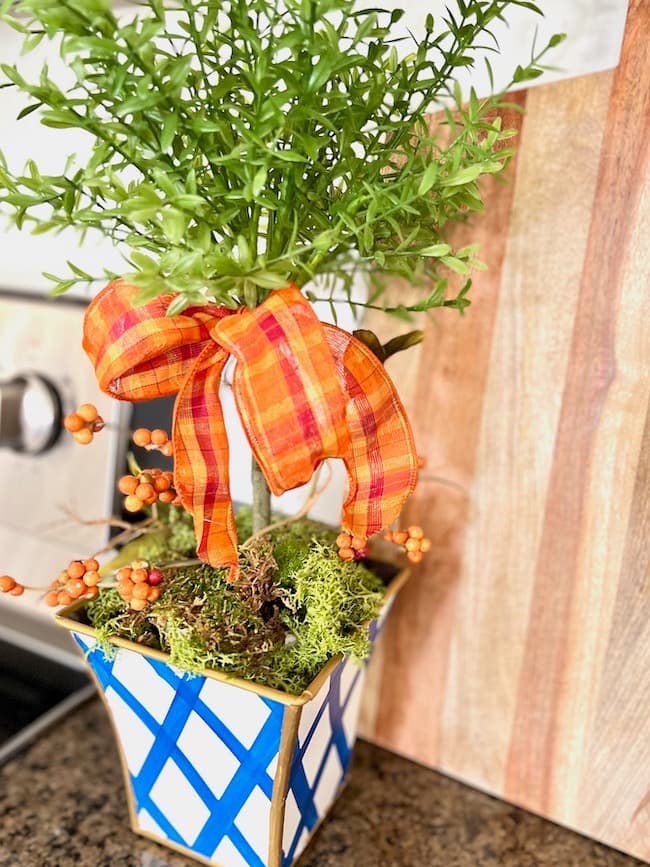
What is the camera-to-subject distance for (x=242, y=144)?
47 cm

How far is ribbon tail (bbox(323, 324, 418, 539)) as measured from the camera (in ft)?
1.72

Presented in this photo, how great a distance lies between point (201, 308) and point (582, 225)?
1.18ft

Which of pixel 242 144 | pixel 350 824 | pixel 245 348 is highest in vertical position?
pixel 242 144

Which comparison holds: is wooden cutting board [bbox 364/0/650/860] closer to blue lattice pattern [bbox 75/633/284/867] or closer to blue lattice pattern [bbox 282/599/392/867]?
blue lattice pattern [bbox 282/599/392/867]

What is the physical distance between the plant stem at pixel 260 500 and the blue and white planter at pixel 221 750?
0.45 ft

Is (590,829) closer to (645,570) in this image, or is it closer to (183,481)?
(645,570)

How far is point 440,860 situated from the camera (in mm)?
669

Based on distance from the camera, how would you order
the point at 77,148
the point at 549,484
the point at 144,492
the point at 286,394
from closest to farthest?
the point at 286,394
the point at 144,492
the point at 549,484
the point at 77,148

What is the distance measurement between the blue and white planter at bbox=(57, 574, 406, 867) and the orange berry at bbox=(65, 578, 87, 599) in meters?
0.04

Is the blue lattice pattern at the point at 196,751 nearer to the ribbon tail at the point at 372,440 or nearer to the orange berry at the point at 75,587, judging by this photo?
the orange berry at the point at 75,587

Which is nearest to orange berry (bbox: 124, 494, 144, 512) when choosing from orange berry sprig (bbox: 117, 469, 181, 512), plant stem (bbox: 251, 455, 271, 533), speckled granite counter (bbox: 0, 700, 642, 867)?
orange berry sprig (bbox: 117, 469, 181, 512)

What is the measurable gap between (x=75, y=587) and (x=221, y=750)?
181 mm

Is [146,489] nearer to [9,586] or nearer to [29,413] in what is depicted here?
[9,586]

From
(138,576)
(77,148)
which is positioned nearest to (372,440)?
(138,576)
